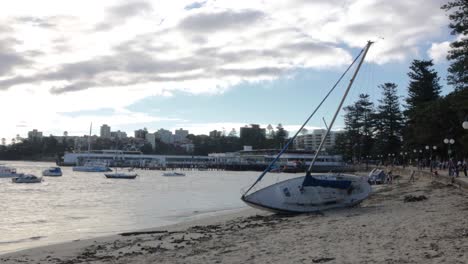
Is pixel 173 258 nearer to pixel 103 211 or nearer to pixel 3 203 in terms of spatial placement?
pixel 103 211

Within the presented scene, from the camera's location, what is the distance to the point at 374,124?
13075cm

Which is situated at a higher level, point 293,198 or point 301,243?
point 293,198

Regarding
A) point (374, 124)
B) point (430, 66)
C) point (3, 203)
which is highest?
point (430, 66)

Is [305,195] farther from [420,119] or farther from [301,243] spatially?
[420,119]

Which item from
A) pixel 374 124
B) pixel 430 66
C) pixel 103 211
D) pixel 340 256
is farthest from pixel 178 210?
pixel 374 124

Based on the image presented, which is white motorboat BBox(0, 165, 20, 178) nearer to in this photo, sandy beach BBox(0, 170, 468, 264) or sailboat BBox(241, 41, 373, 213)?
sailboat BBox(241, 41, 373, 213)

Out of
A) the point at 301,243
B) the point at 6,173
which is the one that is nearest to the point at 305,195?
the point at 301,243

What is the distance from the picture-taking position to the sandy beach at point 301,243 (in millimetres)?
11539

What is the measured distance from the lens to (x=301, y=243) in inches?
568

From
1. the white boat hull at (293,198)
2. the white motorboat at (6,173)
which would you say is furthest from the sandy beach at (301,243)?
the white motorboat at (6,173)

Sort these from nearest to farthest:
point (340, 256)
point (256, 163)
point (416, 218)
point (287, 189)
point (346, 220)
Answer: point (340, 256)
point (416, 218)
point (346, 220)
point (287, 189)
point (256, 163)

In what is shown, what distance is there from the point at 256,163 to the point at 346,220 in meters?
171

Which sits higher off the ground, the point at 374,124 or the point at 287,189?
the point at 374,124

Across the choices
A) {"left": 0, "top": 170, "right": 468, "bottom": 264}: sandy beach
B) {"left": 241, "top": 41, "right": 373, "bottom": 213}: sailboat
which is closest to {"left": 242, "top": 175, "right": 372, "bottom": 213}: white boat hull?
{"left": 241, "top": 41, "right": 373, "bottom": 213}: sailboat
